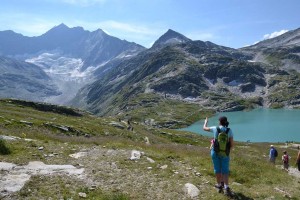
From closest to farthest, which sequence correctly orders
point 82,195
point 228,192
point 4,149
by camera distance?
point 82,195 → point 228,192 → point 4,149

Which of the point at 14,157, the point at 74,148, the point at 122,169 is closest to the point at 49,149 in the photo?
the point at 74,148

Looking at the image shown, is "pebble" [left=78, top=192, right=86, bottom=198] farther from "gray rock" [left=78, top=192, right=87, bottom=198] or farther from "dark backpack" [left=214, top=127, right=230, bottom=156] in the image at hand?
"dark backpack" [left=214, top=127, right=230, bottom=156]

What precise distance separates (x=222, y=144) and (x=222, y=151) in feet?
1.00

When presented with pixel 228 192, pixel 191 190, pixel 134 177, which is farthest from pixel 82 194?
pixel 228 192

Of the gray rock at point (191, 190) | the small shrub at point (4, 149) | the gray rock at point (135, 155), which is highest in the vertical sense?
the small shrub at point (4, 149)

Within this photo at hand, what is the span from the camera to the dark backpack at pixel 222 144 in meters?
15.6

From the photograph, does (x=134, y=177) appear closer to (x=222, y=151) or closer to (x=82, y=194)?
(x=82, y=194)

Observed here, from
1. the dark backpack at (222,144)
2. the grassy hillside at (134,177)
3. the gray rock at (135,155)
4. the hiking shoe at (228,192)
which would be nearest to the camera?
the grassy hillside at (134,177)

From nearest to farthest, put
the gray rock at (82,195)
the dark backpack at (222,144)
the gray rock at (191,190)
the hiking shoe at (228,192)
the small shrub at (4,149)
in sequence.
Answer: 1. the gray rock at (82,195)
2. the gray rock at (191,190)
3. the hiking shoe at (228,192)
4. the dark backpack at (222,144)
5. the small shrub at (4,149)

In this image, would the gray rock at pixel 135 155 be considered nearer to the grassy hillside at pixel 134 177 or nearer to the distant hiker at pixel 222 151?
the grassy hillside at pixel 134 177

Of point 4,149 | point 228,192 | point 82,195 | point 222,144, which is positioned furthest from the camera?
point 4,149

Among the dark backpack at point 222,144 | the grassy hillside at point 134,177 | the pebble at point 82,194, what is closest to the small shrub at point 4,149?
the grassy hillside at point 134,177

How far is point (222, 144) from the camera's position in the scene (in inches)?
614

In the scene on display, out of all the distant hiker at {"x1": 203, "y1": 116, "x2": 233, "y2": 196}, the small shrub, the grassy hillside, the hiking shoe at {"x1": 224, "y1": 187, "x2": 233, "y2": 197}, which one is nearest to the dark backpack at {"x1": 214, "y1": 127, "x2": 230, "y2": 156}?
the distant hiker at {"x1": 203, "y1": 116, "x2": 233, "y2": 196}
